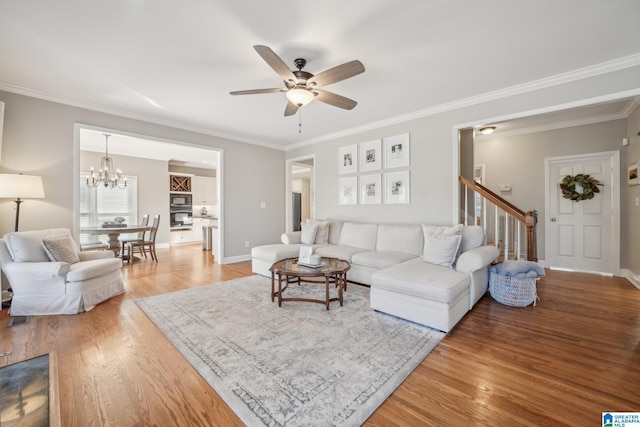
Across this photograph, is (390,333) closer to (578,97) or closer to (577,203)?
(578,97)

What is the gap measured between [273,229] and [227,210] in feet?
4.23

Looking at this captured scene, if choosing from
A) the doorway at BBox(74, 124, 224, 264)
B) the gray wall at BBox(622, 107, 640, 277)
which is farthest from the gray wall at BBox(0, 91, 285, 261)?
the gray wall at BBox(622, 107, 640, 277)

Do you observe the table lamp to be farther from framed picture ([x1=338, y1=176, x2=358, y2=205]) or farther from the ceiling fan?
framed picture ([x1=338, y1=176, x2=358, y2=205])

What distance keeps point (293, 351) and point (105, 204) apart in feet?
24.5

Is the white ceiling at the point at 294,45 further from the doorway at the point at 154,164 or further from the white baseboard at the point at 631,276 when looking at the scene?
the white baseboard at the point at 631,276

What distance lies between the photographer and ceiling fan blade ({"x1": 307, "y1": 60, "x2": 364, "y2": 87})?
220cm

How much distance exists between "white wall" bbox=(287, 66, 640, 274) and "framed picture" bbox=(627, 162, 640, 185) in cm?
85

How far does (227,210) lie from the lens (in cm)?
546

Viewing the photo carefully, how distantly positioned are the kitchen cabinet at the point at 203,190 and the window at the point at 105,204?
1.80 m

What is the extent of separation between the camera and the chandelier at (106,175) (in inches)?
249

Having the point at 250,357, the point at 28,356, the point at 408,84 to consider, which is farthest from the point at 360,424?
the point at 408,84

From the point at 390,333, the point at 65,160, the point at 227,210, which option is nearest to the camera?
the point at 390,333

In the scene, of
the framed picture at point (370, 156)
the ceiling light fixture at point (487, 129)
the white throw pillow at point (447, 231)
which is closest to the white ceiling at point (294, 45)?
the framed picture at point (370, 156)

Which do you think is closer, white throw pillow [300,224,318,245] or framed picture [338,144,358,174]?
white throw pillow [300,224,318,245]
